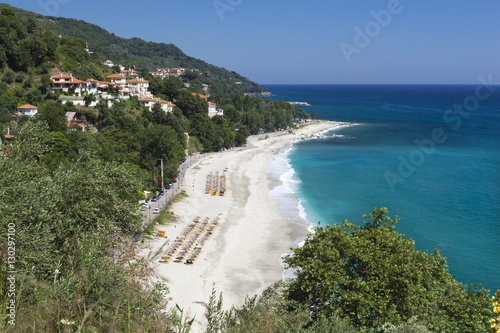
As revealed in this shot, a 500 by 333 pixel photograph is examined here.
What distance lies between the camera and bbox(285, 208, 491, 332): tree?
1250 cm

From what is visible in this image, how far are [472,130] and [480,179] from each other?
191 feet

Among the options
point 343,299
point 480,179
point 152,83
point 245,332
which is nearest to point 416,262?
point 343,299

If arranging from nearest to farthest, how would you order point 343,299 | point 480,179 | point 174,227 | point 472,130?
point 343,299
point 174,227
point 480,179
point 472,130

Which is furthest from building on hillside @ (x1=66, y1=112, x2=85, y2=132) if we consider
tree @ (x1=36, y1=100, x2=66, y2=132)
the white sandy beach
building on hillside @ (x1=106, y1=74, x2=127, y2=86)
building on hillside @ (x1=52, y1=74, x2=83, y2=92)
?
building on hillside @ (x1=106, y1=74, x2=127, y2=86)

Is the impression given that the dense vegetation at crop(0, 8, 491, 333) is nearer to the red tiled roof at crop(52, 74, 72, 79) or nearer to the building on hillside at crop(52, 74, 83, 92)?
the building on hillside at crop(52, 74, 83, 92)

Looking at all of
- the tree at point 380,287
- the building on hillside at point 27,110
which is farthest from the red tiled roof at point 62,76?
the tree at point 380,287

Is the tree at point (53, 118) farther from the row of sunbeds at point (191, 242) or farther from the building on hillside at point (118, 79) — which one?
the building on hillside at point (118, 79)

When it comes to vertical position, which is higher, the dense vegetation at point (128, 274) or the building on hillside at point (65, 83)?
the building on hillside at point (65, 83)

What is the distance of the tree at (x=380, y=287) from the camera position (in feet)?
41.0

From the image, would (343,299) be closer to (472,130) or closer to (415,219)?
(415,219)

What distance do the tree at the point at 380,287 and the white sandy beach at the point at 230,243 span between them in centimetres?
618

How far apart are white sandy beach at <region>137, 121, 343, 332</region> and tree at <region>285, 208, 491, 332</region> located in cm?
618

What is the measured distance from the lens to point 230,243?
28.5 m

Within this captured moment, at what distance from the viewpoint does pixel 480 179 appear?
5078 cm
